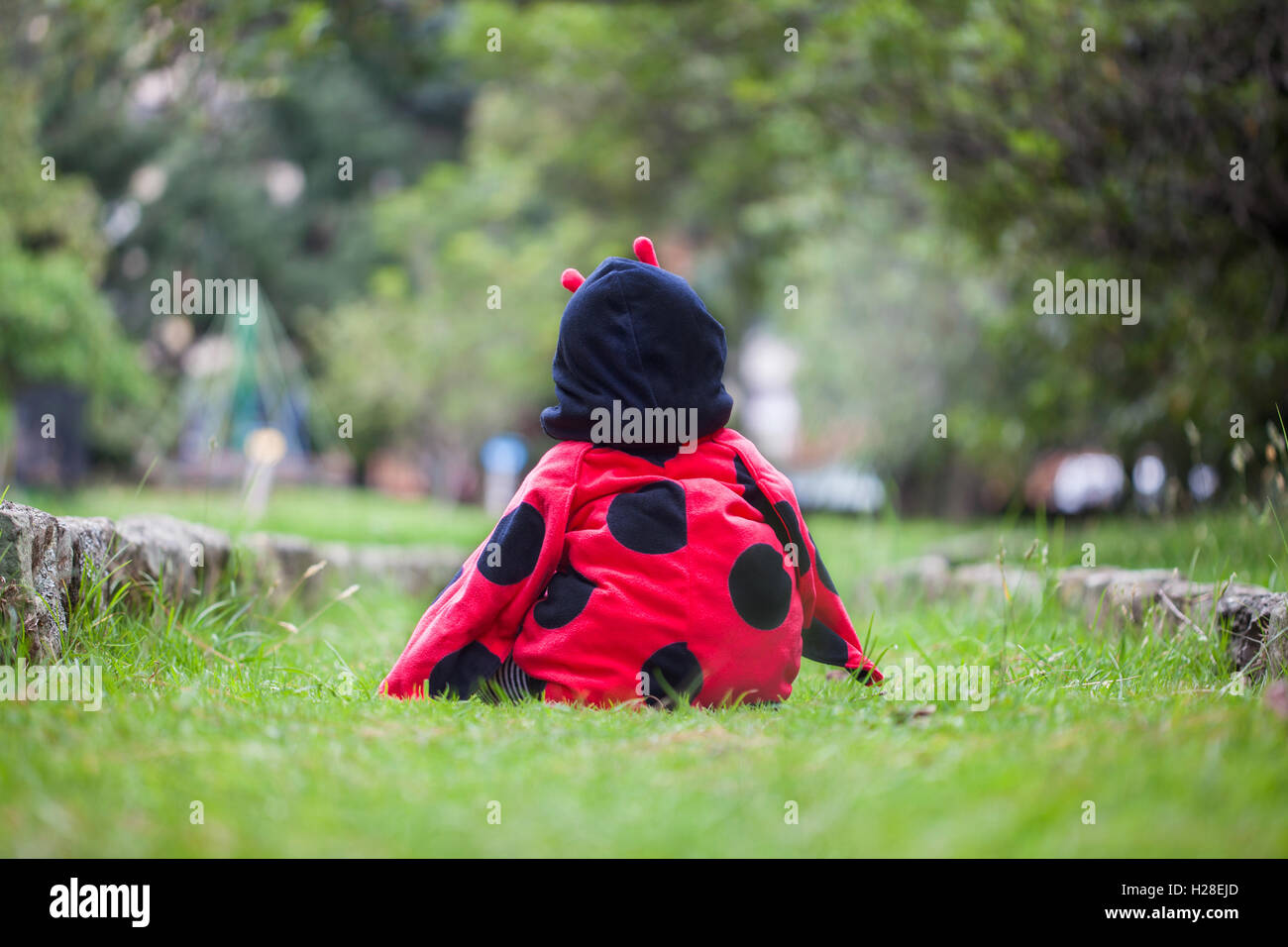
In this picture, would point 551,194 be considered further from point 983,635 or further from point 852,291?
point 983,635

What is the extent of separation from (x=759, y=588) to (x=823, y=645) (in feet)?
1.26

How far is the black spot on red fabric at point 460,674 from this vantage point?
238 cm

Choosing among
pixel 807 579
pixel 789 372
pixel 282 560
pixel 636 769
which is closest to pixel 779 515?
A: pixel 807 579

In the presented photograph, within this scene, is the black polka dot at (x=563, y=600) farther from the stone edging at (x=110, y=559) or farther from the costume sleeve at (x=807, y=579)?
the stone edging at (x=110, y=559)

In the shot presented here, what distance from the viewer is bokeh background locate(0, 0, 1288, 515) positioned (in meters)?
5.13

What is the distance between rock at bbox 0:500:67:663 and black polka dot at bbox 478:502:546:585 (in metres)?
1.02

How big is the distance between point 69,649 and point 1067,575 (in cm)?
337

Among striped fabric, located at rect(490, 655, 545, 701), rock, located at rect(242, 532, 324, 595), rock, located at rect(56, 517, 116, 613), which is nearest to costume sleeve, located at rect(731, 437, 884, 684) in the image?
striped fabric, located at rect(490, 655, 545, 701)

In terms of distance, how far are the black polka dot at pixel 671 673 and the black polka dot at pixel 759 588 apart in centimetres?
17

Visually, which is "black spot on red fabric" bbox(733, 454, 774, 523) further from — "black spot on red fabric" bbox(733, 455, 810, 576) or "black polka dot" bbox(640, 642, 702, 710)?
"black polka dot" bbox(640, 642, 702, 710)

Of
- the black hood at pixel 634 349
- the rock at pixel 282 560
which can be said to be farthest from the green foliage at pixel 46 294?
the black hood at pixel 634 349

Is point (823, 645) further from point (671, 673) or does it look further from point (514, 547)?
point (514, 547)

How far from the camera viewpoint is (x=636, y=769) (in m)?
1.74
